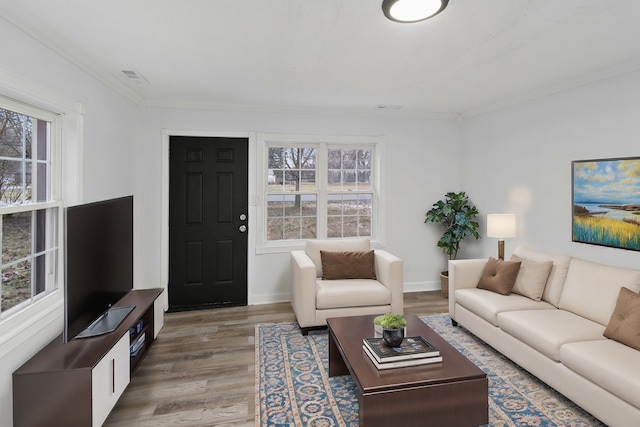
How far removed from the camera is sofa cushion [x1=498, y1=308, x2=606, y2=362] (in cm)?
240

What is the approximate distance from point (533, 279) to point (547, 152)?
4.48ft

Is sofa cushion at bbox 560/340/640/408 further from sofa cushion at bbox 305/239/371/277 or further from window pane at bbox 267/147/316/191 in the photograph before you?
window pane at bbox 267/147/316/191

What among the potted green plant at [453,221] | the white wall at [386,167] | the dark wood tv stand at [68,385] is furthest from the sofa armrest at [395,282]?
the dark wood tv stand at [68,385]

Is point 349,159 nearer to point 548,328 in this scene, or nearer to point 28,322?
point 548,328

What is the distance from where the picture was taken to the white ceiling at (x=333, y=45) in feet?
6.66

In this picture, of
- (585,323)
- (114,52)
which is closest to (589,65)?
(585,323)

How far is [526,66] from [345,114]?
218 centimetres

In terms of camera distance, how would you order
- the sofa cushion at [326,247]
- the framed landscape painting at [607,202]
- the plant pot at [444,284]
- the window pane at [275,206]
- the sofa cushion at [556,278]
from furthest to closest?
the plant pot at [444,284]
the window pane at [275,206]
the sofa cushion at [326,247]
the sofa cushion at [556,278]
the framed landscape painting at [607,202]

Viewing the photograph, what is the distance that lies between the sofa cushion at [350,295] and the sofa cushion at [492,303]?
2.44 feet

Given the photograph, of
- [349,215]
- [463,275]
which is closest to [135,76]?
[349,215]

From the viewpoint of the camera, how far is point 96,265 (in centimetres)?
238

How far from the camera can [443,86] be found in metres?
3.58

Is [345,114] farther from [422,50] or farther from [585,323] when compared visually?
[585,323]

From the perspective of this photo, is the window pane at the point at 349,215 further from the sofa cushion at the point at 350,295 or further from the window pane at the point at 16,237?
the window pane at the point at 16,237
